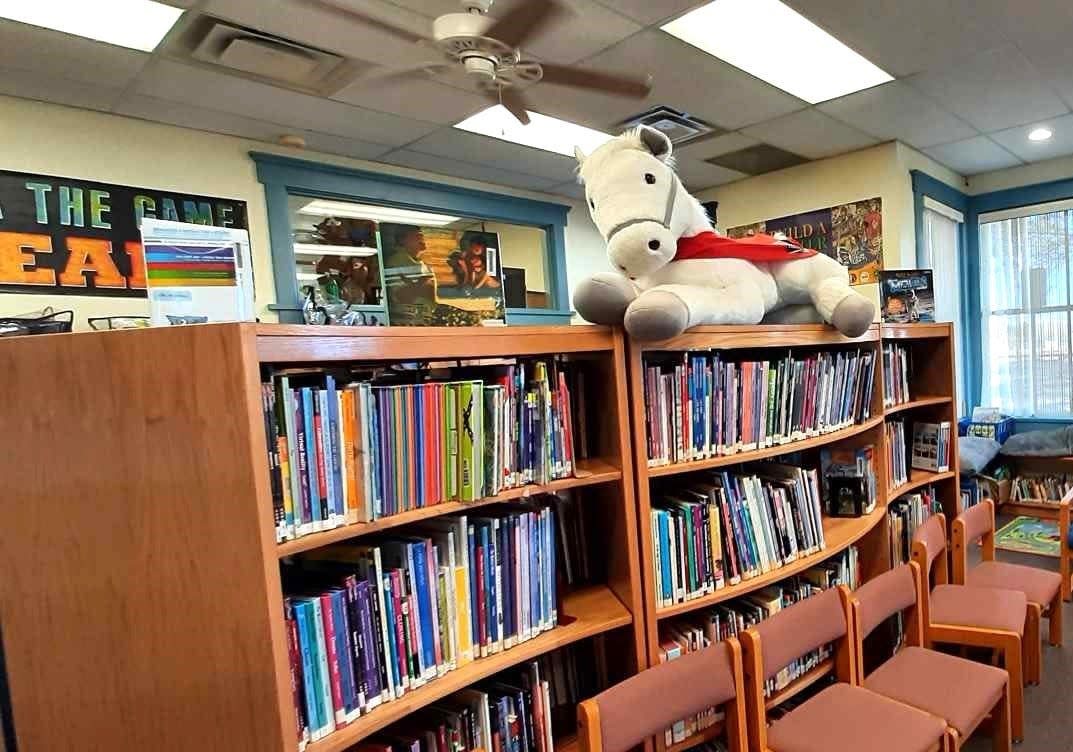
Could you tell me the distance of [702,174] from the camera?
4535 mm

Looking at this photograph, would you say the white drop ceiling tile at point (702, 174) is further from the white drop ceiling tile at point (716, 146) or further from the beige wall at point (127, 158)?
the beige wall at point (127, 158)

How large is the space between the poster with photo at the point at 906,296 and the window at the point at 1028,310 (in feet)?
8.67

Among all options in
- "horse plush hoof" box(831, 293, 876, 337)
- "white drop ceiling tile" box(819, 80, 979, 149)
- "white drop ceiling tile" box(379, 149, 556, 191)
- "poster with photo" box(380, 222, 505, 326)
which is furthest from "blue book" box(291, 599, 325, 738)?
"white drop ceiling tile" box(819, 80, 979, 149)

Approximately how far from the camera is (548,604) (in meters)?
1.35

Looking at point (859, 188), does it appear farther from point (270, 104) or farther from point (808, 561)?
point (270, 104)

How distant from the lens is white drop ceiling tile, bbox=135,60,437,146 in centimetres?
261

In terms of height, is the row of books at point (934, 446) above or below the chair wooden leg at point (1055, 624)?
above

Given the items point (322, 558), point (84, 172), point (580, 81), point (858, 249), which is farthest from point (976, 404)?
point (84, 172)

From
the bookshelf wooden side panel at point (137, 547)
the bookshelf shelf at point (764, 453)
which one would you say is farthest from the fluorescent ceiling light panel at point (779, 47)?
the bookshelf wooden side panel at point (137, 547)

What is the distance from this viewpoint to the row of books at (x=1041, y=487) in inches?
174

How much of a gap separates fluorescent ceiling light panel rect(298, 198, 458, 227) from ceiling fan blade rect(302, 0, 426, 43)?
157 centimetres

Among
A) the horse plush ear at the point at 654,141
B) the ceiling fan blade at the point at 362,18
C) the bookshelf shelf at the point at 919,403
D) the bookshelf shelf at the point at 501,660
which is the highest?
the ceiling fan blade at the point at 362,18

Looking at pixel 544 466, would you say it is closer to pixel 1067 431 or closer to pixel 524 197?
pixel 524 197

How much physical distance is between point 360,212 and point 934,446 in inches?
136
